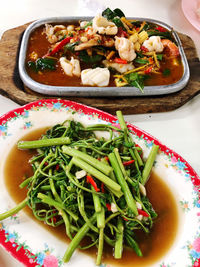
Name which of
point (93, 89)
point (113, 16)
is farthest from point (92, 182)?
point (113, 16)

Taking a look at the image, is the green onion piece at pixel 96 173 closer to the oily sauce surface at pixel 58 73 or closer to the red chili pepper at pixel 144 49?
the oily sauce surface at pixel 58 73

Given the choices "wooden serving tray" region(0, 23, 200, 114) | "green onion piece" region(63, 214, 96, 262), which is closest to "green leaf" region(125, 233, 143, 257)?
"green onion piece" region(63, 214, 96, 262)

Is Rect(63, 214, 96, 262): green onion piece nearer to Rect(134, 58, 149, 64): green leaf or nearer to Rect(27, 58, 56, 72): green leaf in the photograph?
Rect(27, 58, 56, 72): green leaf

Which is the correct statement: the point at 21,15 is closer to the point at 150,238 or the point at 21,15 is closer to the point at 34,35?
the point at 34,35

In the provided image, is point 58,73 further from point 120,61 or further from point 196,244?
point 196,244

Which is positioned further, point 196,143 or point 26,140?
point 196,143

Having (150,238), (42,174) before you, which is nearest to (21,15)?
(42,174)

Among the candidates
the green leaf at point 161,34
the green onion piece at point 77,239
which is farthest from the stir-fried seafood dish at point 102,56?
the green onion piece at point 77,239
